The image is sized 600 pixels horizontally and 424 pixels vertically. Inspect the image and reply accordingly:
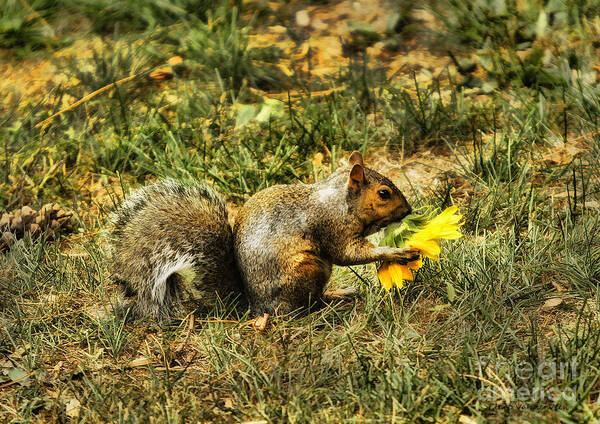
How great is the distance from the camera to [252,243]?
2.90 meters

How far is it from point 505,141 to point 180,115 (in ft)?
6.80

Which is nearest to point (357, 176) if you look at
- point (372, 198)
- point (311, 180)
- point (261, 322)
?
point (372, 198)

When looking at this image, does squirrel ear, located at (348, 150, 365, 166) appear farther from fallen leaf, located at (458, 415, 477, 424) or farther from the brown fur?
fallen leaf, located at (458, 415, 477, 424)

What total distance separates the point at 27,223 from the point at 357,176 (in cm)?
195

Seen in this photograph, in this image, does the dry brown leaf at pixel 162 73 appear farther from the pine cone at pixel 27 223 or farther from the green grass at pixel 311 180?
the pine cone at pixel 27 223

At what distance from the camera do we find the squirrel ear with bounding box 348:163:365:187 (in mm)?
2898

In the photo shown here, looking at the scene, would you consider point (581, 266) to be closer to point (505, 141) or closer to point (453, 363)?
point (453, 363)

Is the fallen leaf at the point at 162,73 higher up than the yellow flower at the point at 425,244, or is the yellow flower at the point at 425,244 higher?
the fallen leaf at the point at 162,73

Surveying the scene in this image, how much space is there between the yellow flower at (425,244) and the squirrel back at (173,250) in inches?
27.2

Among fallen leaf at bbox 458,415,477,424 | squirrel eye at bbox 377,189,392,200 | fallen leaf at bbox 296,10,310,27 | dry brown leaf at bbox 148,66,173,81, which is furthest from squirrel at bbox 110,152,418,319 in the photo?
fallen leaf at bbox 296,10,310,27

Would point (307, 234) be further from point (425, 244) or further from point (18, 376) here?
point (18, 376)

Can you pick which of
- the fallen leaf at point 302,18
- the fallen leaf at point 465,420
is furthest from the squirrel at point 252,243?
the fallen leaf at point 302,18

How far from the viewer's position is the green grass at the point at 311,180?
2463mm

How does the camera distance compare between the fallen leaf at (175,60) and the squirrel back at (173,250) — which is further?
the fallen leaf at (175,60)
